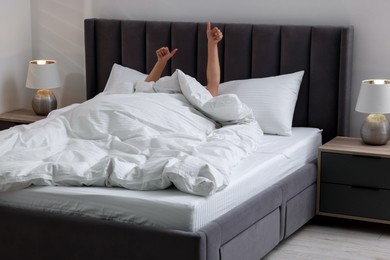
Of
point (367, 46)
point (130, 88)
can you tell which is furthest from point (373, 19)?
point (130, 88)

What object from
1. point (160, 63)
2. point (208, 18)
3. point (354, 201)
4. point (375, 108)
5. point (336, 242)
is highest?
point (208, 18)

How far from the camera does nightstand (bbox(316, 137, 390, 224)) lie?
4051mm

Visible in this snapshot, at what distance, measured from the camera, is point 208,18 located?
15.8ft

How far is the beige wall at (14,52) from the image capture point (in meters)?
5.12

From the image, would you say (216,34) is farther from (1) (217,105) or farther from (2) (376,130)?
(2) (376,130)

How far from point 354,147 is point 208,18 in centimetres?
129

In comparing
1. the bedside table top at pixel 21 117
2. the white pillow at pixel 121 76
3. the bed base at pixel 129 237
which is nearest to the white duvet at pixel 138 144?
the bed base at pixel 129 237

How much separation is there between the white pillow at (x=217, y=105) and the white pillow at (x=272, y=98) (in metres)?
0.21

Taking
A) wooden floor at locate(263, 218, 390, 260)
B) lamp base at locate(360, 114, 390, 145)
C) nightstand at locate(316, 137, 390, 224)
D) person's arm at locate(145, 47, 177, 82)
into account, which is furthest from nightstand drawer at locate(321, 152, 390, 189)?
person's arm at locate(145, 47, 177, 82)

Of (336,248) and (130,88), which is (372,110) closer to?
(336,248)

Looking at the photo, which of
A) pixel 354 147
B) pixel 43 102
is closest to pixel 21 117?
pixel 43 102

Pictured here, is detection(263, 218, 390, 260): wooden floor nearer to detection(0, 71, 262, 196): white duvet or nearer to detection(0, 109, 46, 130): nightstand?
detection(0, 71, 262, 196): white duvet

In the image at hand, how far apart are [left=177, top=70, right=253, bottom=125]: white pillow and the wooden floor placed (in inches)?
27.7

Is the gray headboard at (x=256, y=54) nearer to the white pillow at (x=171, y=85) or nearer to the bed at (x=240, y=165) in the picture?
the bed at (x=240, y=165)
